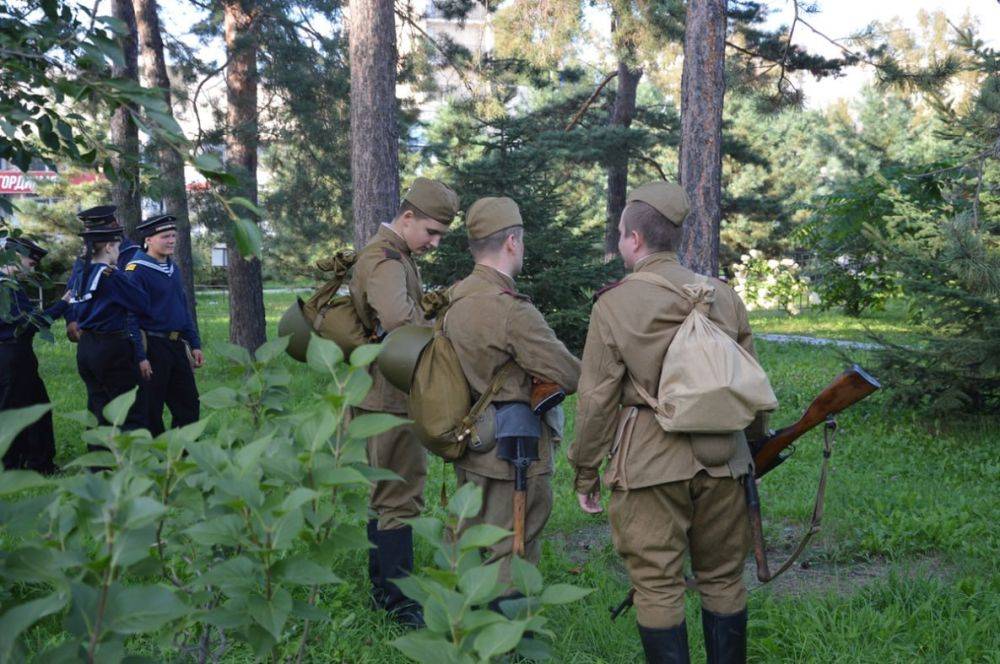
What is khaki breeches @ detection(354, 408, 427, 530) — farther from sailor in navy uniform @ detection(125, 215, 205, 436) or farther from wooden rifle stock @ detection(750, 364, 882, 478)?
sailor in navy uniform @ detection(125, 215, 205, 436)

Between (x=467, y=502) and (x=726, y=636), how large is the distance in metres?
2.13

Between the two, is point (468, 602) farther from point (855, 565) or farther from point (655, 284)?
point (855, 565)

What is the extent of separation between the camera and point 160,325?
22.1 ft

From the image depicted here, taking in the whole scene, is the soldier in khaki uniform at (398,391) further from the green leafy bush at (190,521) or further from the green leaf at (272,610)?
the green leaf at (272,610)

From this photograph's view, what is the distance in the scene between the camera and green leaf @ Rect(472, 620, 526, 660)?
123 cm

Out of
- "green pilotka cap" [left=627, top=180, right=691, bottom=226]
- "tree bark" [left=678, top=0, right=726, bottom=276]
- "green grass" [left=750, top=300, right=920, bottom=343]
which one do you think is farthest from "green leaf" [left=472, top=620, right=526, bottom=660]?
"green grass" [left=750, top=300, right=920, bottom=343]

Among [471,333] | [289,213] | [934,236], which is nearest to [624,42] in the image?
[289,213]

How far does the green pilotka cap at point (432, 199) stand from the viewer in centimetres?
414

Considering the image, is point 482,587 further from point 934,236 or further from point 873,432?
point 873,432

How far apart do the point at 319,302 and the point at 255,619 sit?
295 centimetres

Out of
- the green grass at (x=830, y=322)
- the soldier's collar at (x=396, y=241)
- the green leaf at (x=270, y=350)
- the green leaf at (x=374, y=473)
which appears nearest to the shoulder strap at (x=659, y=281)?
the soldier's collar at (x=396, y=241)

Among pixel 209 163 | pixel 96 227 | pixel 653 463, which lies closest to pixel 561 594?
pixel 209 163

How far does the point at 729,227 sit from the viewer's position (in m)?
30.1

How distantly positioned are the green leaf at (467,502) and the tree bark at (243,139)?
41.0ft
